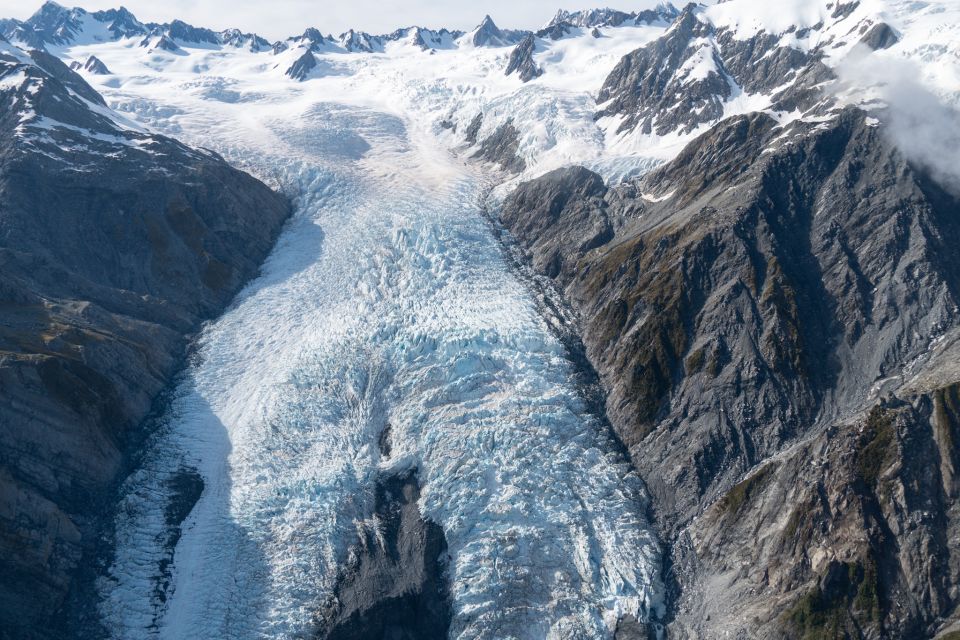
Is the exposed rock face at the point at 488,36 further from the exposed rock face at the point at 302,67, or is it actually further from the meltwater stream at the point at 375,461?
the meltwater stream at the point at 375,461

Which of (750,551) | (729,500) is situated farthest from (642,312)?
(750,551)

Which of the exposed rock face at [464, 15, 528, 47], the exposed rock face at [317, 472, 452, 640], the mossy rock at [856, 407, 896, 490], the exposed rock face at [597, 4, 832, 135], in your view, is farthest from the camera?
the exposed rock face at [464, 15, 528, 47]

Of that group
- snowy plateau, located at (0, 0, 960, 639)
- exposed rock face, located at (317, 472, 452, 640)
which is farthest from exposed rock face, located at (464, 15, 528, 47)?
exposed rock face, located at (317, 472, 452, 640)

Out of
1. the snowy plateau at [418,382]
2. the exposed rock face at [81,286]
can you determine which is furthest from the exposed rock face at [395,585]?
the exposed rock face at [81,286]

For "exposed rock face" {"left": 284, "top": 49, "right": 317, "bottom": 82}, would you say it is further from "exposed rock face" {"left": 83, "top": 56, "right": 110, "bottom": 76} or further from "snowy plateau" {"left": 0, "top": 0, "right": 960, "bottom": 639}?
"snowy plateau" {"left": 0, "top": 0, "right": 960, "bottom": 639}

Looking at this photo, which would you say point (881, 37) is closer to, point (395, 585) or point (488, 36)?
point (395, 585)

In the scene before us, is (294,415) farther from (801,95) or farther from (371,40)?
(371,40)
